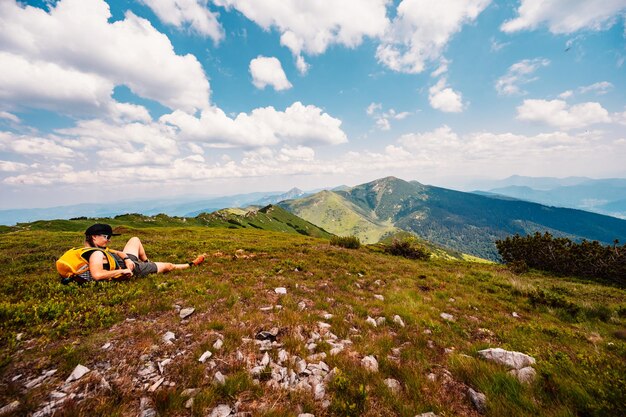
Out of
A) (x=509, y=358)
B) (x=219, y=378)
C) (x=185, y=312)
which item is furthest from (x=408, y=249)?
(x=219, y=378)

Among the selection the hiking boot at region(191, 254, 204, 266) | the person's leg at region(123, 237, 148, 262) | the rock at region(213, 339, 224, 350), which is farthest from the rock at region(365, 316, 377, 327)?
the person's leg at region(123, 237, 148, 262)

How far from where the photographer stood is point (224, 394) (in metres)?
4.86

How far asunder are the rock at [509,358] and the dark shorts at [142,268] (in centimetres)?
1369

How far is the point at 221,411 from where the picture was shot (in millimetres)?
4445

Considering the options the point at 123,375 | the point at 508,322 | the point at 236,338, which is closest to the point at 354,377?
the point at 236,338

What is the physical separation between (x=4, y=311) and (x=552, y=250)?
55.2 meters

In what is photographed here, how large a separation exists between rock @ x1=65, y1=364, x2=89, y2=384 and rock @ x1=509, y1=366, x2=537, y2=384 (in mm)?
9037

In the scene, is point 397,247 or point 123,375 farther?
point 397,247

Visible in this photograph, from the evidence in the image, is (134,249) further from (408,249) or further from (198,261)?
(408,249)

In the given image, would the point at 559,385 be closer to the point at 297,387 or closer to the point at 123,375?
the point at 297,387

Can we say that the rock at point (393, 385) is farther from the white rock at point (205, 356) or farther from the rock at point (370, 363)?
the white rock at point (205, 356)

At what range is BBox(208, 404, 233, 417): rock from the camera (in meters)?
4.39

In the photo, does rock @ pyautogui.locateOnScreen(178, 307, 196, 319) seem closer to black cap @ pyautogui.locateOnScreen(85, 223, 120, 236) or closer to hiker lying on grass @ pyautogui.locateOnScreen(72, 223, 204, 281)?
hiker lying on grass @ pyautogui.locateOnScreen(72, 223, 204, 281)

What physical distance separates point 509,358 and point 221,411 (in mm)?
6803
